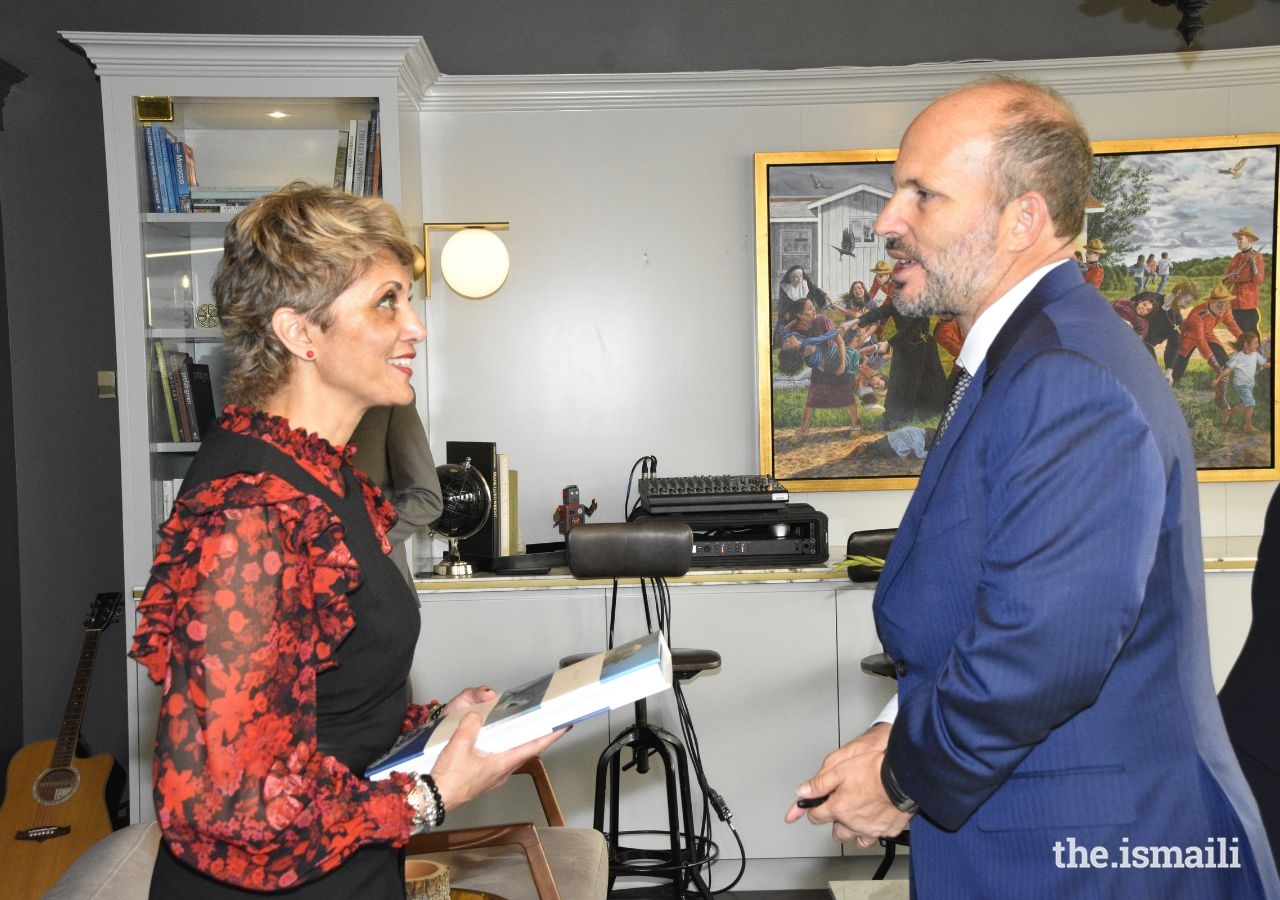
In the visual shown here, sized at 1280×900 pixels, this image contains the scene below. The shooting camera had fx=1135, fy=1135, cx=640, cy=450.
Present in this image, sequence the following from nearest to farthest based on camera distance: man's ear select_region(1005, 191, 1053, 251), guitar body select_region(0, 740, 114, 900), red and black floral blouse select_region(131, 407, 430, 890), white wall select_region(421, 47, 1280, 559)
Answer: red and black floral blouse select_region(131, 407, 430, 890)
man's ear select_region(1005, 191, 1053, 251)
guitar body select_region(0, 740, 114, 900)
white wall select_region(421, 47, 1280, 559)

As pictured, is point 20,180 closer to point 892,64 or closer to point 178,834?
point 892,64

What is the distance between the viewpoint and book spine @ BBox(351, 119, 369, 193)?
153 inches

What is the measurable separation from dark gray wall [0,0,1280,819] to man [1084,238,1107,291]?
2.41 ft

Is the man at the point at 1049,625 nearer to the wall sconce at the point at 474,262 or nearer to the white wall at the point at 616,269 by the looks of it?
the wall sconce at the point at 474,262

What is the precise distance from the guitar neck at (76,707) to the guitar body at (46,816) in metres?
0.04

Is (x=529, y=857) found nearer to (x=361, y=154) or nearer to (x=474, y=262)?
(x=474, y=262)

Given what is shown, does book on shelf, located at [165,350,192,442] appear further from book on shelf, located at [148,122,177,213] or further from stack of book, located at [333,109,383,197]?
stack of book, located at [333,109,383,197]

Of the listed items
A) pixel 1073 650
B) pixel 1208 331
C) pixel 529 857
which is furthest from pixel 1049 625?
pixel 1208 331

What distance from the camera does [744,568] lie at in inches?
146

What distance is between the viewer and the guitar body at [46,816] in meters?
3.56

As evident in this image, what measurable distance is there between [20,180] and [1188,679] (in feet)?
14.0

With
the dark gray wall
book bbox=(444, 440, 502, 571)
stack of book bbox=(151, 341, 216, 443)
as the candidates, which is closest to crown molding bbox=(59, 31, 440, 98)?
the dark gray wall

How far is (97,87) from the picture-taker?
4219 mm

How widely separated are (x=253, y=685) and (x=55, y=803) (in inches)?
122
